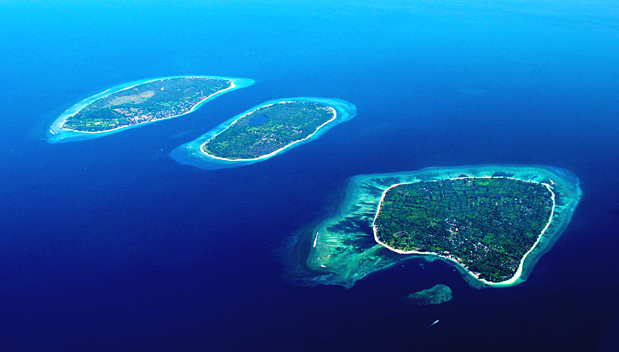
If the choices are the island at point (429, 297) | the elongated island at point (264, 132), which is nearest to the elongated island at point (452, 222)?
the island at point (429, 297)

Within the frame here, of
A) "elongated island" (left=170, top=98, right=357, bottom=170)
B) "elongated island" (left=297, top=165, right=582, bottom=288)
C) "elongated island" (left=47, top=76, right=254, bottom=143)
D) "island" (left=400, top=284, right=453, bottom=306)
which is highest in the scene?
"elongated island" (left=47, top=76, right=254, bottom=143)

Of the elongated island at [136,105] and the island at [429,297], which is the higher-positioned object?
the elongated island at [136,105]

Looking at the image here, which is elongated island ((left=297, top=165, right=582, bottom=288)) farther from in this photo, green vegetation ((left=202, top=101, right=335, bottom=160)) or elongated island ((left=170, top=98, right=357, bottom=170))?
green vegetation ((left=202, top=101, right=335, bottom=160))

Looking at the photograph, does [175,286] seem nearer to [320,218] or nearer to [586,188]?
[320,218]

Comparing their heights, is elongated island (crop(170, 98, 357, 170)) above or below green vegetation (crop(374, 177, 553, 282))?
above

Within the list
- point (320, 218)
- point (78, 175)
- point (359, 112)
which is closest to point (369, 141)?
point (359, 112)

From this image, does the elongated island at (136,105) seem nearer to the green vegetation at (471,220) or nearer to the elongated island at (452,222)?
the elongated island at (452,222)

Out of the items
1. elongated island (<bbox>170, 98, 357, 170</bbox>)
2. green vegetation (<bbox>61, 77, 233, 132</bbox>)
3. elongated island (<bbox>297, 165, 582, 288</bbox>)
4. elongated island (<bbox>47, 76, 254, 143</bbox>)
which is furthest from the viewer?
green vegetation (<bbox>61, 77, 233, 132</bbox>)

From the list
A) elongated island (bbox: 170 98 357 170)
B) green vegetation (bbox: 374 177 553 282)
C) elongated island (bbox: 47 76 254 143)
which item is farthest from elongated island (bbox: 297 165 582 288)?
elongated island (bbox: 47 76 254 143)
